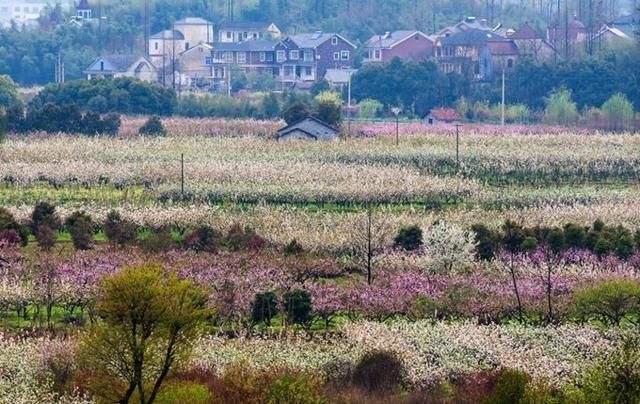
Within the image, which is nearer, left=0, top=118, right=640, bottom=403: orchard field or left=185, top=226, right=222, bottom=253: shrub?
left=0, top=118, right=640, bottom=403: orchard field

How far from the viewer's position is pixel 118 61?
7956cm

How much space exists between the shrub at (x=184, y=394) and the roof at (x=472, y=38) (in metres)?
57.0

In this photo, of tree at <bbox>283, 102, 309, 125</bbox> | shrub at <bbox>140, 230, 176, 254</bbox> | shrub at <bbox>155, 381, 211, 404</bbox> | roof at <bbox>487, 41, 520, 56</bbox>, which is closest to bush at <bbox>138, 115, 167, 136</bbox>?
tree at <bbox>283, 102, 309, 125</bbox>

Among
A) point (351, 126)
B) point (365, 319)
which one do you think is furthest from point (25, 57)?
point (365, 319)

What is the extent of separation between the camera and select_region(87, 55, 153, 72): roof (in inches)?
3095

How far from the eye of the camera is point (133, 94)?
64562mm

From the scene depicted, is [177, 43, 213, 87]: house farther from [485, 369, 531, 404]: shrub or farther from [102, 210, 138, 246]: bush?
[485, 369, 531, 404]: shrub

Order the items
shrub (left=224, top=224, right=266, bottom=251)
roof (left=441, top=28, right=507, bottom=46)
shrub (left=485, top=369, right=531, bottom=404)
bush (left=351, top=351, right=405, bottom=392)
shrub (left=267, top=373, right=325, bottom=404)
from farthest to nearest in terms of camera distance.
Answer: roof (left=441, top=28, right=507, bottom=46) → shrub (left=224, top=224, right=266, bottom=251) → bush (left=351, top=351, right=405, bottom=392) → shrub (left=485, top=369, right=531, bottom=404) → shrub (left=267, top=373, right=325, bottom=404)

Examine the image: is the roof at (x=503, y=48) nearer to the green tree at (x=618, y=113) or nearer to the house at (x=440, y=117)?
the house at (x=440, y=117)

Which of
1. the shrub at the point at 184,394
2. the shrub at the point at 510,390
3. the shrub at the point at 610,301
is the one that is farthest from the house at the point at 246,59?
the shrub at the point at 510,390

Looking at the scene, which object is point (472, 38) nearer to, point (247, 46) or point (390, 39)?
point (390, 39)

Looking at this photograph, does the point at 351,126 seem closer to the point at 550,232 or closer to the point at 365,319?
the point at 550,232

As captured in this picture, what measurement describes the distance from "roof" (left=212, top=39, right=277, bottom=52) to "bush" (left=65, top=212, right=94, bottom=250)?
4692 cm

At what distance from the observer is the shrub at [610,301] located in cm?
2767
